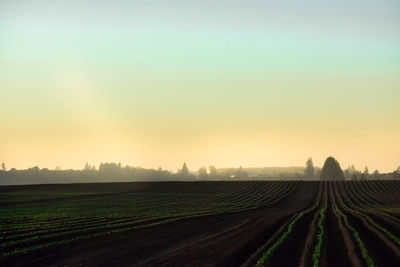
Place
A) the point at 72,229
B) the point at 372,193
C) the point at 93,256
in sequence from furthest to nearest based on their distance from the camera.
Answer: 1. the point at 372,193
2. the point at 72,229
3. the point at 93,256

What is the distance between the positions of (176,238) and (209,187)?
68.3 m

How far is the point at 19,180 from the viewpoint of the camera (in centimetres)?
19650

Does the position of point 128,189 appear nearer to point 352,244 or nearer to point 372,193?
point 372,193

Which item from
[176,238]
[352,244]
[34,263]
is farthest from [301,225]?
[34,263]

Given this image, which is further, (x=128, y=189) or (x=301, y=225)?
(x=128, y=189)

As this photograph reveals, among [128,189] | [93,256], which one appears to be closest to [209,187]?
[128,189]

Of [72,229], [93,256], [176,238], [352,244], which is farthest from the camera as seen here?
[72,229]

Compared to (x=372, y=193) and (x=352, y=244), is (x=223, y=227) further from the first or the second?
(x=372, y=193)

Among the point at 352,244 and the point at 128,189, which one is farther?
the point at 128,189

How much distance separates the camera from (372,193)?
84.8 m

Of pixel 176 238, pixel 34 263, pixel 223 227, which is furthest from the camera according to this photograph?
pixel 223 227

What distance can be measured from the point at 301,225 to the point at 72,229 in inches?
738

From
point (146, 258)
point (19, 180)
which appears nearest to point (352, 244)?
point (146, 258)

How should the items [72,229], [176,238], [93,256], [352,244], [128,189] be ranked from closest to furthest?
[93,256] < [352,244] < [176,238] < [72,229] < [128,189]
